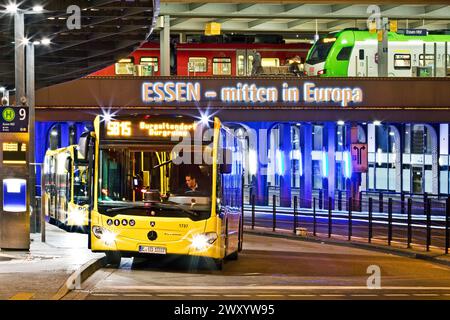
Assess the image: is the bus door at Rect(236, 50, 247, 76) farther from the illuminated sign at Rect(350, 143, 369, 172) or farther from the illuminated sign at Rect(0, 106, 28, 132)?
the illuminated sign at Rect(0, 106, 28, 132)

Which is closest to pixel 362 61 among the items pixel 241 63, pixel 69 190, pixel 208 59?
pixel 241 63

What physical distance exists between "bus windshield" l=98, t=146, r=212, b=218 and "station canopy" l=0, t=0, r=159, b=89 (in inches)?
177

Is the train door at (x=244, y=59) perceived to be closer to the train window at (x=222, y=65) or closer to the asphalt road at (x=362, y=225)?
the train window at (x=222, y=65)

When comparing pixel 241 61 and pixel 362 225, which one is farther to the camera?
pixel 241 61

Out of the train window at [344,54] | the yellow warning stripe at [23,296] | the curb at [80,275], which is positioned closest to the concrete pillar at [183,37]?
the train window at [344,54]

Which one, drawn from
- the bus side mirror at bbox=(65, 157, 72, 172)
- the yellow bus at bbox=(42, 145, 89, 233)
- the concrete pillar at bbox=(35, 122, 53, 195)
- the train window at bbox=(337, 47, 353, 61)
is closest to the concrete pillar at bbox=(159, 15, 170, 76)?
the concrete pillar at bbox=(35, 122, 53, 195)

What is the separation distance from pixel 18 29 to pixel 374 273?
359 inches

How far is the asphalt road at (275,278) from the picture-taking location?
14.3 meters

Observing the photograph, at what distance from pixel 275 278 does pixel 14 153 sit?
20.7 ft

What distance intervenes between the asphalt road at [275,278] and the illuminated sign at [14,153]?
2920 millimetres

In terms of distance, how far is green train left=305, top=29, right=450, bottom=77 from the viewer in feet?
155

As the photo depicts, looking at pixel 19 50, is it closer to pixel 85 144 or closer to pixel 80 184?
pixel 85 144

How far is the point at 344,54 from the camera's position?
159ft
